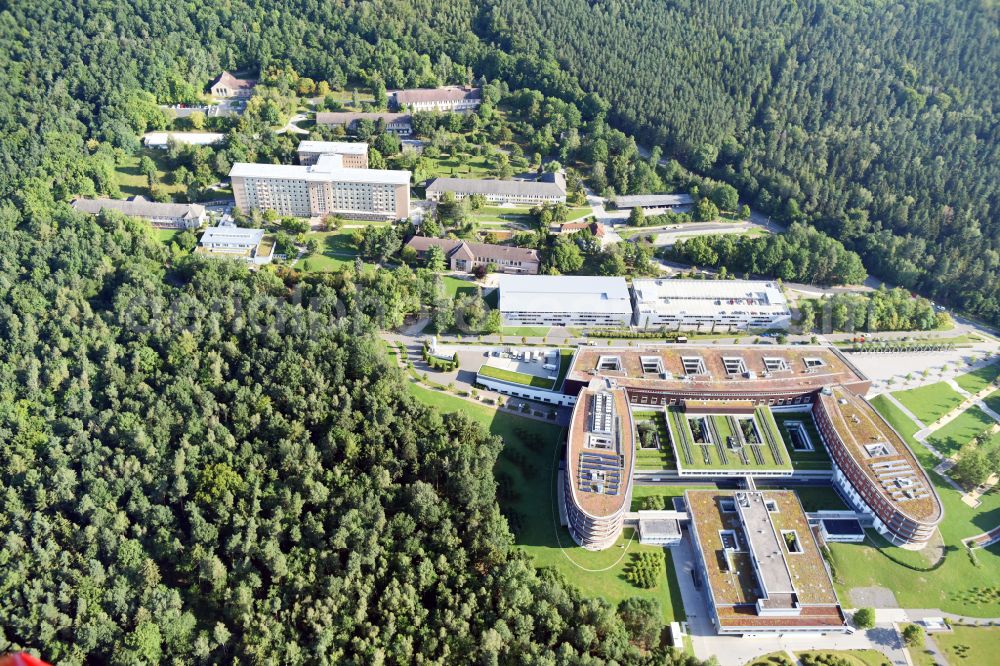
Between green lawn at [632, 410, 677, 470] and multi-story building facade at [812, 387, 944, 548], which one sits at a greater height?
multi-story building facade at [812, 387, 944, 548]

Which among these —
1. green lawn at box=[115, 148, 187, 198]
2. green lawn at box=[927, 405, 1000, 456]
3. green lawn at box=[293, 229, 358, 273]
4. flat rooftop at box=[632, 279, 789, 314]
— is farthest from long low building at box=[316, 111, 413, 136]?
green lawn at box=[927, 405, 1000, 456]

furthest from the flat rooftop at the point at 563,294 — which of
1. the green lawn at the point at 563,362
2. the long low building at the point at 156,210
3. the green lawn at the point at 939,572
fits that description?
the long low building at the point at 156,210

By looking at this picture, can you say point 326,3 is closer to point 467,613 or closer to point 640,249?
point 640,249

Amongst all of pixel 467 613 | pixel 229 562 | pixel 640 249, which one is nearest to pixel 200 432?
pixel 229 562

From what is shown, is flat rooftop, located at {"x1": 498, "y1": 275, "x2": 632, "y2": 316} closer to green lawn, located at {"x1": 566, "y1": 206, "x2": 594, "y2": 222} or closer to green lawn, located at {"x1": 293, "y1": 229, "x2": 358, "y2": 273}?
green lawn, located at {"x1": 566, "y1": 206, "x2": 594, "y2": 222}

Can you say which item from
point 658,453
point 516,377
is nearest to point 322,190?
point 516,377

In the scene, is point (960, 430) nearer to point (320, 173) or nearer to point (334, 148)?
point (320, 173)

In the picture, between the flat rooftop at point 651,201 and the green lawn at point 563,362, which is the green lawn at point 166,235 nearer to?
the green lawn at point 563,362
